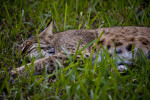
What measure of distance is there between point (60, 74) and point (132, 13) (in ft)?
8.32

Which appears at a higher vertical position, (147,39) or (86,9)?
(86,9)

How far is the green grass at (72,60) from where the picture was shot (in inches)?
78.9

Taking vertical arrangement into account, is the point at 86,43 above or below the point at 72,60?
above

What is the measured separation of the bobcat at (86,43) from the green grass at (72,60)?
0.20 meters

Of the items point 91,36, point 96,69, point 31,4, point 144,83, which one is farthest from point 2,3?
point 144,83

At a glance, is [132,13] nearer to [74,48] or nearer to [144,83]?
[74,48]

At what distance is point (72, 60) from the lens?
2.69 metres

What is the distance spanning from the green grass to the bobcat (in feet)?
0.65

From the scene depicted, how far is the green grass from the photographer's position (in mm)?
2004

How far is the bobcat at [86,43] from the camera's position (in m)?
2.73

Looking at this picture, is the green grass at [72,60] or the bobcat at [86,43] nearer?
the green grass at [72,60]

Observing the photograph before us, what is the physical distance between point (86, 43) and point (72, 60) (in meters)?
0.60

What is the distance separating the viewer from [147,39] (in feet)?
9.41

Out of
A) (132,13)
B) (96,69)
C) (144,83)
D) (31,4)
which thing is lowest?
(144,83)
